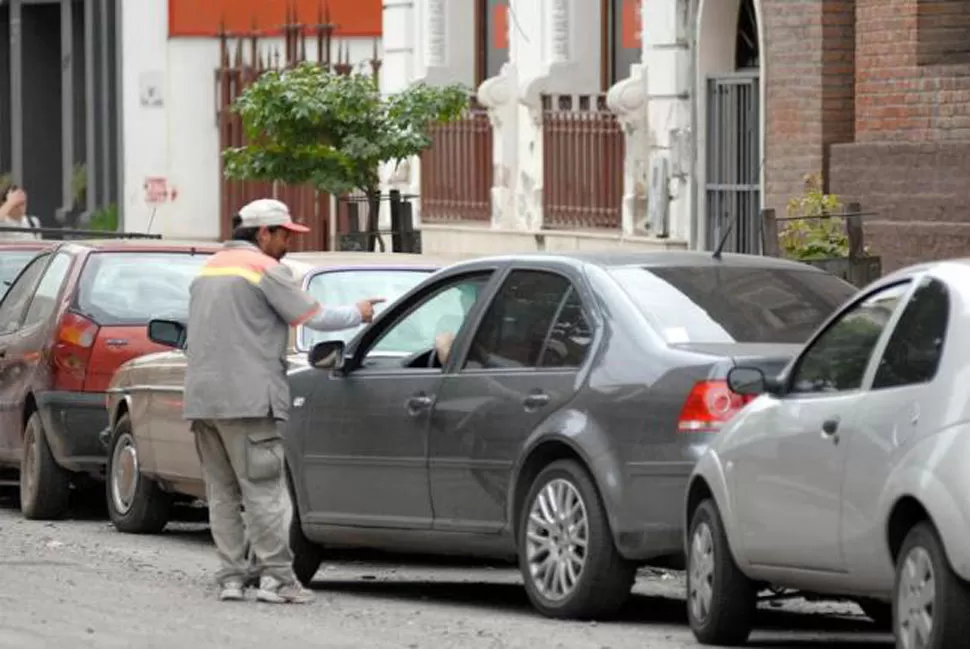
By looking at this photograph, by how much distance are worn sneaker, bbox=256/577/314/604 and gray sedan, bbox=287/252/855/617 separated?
512 mm

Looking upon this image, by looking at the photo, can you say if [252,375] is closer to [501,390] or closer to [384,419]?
[384,419]

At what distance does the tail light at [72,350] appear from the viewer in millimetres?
17578

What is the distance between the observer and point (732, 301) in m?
12.3

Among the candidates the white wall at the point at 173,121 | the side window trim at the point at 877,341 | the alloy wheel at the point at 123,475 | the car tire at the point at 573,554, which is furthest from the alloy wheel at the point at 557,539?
the white wall at the point at 173,121

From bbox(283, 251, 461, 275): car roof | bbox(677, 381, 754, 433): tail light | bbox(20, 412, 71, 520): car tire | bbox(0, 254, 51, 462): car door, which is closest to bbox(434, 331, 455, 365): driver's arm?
bbox(677, 381, 754, 433): tail light

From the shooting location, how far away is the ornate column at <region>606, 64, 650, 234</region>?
86.1 feet

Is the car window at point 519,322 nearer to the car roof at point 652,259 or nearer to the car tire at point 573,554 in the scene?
→ the car roof at point 652,259

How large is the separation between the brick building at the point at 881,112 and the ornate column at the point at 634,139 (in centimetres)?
266

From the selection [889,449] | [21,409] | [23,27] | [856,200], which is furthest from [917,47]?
[23,27]

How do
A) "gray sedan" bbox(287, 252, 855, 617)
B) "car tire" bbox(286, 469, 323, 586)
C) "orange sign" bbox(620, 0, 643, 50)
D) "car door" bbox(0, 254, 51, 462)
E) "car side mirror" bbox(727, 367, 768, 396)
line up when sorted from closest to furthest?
"car side mirror" bbox(727, 367, 768, 396)
"gray sedan" bbox(287, 252, 855, 617)
"car tire" bbox(286, 469, 323, 586)
"car door" bbox(0, 254, 51, 462)
"orange sign" bbox(620, 0, 643, 50)

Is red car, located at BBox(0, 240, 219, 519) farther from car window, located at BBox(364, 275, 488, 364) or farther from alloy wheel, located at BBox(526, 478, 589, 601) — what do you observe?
alloy wheel, located at BBox(526, 478, 589, 601)

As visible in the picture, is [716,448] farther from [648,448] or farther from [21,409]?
[21,409]

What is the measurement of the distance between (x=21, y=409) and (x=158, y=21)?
22.6 metres

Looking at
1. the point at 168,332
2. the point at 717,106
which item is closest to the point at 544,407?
the point at 168,332
